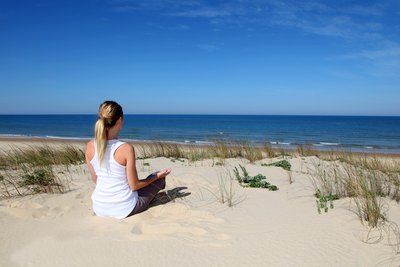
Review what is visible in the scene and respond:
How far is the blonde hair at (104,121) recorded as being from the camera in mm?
3941

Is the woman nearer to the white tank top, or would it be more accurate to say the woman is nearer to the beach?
the white tank top

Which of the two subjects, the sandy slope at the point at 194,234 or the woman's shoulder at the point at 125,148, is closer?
the sandy slope at the point at 194,234

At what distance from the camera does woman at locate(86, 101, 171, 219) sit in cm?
398

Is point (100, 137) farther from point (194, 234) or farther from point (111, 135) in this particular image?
point (194, 234)

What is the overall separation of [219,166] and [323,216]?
12.1 feet

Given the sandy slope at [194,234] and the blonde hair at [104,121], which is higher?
the blonde hair at [104,121]

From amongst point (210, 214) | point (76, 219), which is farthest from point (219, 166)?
point (76, 219)

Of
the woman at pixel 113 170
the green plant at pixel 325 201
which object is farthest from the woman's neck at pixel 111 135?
the green plant at pixel 325 201

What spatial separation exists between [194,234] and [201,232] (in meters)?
0.08

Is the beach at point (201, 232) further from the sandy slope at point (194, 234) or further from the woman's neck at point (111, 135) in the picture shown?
the woman's neck at point (111, 135)

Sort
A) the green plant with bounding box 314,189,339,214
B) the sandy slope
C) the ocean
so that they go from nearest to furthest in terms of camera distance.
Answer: the sandy slope < the green plant with bounding box 314,189,339,214 < the ocean

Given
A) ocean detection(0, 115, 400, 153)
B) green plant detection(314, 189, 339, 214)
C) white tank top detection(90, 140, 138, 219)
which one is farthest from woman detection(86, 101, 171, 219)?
ocean detection(0, 115, 400, 153)

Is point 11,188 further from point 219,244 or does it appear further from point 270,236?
point 270,236

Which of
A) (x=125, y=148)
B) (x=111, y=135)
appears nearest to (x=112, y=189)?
(x=125, y=148)
